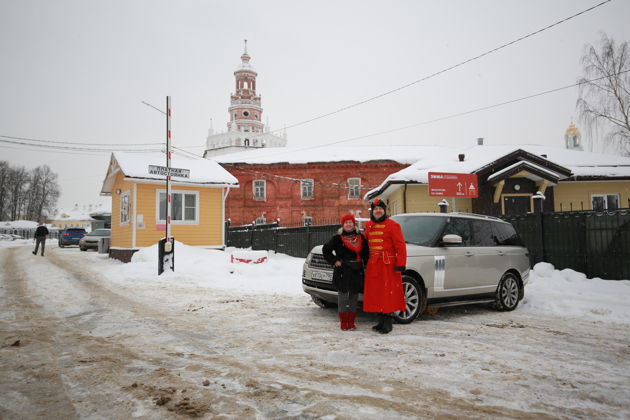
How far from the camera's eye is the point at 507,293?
7617mm

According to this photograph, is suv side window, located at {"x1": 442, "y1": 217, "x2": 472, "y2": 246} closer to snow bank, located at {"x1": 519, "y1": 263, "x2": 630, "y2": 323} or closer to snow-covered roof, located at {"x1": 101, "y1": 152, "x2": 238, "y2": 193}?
snow bank, located at {"x1": 519, "y1": 263, "x2": 630, "y2": 323}

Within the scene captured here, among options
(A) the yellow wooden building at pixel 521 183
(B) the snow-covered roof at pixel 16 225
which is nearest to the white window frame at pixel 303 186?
(A) the yellow wooden building at pixel 521 183

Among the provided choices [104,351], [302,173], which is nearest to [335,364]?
[104,351]

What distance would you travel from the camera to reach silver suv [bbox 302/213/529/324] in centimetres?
640

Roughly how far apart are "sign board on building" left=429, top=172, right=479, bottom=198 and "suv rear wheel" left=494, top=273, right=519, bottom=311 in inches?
241

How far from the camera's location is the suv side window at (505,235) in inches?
308

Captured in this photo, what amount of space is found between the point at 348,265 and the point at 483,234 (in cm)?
306

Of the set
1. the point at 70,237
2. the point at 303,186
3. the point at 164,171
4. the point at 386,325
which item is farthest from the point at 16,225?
the point at 386,325

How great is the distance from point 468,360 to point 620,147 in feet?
87.8

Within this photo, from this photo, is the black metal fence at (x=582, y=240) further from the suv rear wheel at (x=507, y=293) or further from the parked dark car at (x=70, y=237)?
the parked dark car at (x=70, y=237)

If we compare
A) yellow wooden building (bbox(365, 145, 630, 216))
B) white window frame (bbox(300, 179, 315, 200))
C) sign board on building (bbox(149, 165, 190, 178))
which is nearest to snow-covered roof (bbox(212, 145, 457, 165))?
white window frame (bbox(300, 179, 315, 200))

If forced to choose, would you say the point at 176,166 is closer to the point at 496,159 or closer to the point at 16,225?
the point at 496,159

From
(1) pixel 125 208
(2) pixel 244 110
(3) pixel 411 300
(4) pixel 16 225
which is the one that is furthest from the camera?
(2) pixel 244 110

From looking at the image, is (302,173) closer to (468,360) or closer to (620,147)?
(620,147)
